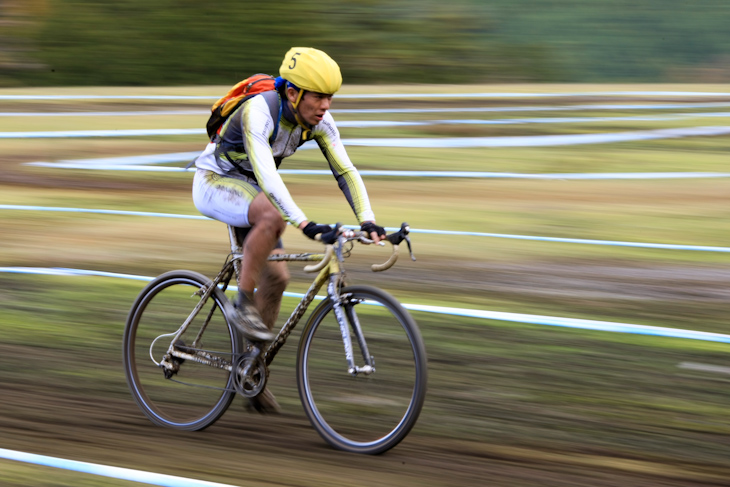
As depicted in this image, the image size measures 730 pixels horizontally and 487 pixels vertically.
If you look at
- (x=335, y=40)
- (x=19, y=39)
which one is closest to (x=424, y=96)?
(x=335, y=40)

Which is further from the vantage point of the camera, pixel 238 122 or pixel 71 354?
pixel 71 354

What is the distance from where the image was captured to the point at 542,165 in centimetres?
1445

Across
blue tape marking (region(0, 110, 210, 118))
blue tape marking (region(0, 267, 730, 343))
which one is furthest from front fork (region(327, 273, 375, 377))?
blue tape marking (region(0, 110, 210, 118))

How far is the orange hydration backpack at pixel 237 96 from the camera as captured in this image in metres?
5.19

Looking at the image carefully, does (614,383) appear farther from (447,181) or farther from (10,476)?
(447,181)

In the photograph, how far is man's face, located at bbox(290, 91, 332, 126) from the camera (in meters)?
4.98

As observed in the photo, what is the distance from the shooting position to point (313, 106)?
16.4 ft

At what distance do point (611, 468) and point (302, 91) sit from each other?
242 centimetres

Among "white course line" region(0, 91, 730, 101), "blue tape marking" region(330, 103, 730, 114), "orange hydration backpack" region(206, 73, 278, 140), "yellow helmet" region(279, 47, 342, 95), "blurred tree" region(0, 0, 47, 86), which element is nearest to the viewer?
"yellow helmet" region(279, 47, 342, 95)

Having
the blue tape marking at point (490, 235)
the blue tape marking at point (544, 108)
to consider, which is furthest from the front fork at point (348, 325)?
the blue tape marking at point (544, 108)

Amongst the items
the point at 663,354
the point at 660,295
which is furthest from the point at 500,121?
the point at 663,354

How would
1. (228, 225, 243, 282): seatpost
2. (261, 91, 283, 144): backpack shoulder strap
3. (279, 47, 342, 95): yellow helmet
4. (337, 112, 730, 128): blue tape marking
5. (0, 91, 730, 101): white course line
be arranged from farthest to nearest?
(0, 91, 730, 101): white course line < (337, 112, 730, 128): blue tape marking < (228, 225, 243, 282): seatpost < (261, 91, 283, 144): backpack shoulder strap < (279, 47, 342, 95): yellow helmet

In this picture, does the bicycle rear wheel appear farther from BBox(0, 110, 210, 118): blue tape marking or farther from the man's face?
BBox(0, 110, 210, 118): blue tape marking

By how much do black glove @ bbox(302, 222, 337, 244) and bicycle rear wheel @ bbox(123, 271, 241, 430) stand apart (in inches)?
36.8
